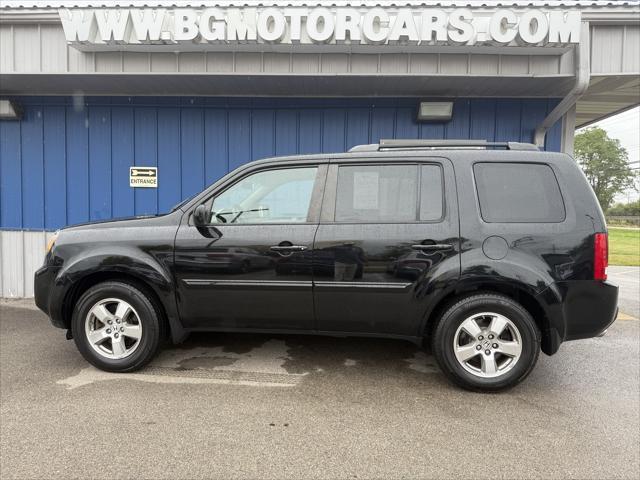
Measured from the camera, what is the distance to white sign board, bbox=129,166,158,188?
21.7 ft

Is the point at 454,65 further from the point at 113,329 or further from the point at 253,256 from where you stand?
the point at 113,329

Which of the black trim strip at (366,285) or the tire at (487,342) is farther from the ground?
the black trim strip at (366,285)

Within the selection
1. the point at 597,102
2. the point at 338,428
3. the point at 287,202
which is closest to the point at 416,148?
the point at 287,202

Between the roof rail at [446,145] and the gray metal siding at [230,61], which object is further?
the gray metal siding at [230,61]

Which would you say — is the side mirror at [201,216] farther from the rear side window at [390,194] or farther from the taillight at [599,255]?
the taillight at [599,255]

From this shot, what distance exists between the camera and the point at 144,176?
261 inches

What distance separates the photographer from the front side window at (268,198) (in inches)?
140

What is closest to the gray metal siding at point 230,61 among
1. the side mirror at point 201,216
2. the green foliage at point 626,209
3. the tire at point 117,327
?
the side mirror at point 201,216

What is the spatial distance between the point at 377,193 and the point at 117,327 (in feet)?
8.06

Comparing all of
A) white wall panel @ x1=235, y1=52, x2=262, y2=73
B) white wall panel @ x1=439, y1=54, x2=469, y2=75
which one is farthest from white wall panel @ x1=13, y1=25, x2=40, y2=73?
white wall panel @ x1=439, y1=54, x2=469, y2=75

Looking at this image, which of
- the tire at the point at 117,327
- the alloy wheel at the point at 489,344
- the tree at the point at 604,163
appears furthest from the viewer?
the tree at the point at 604,163

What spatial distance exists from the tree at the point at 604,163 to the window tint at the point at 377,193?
6854 cm

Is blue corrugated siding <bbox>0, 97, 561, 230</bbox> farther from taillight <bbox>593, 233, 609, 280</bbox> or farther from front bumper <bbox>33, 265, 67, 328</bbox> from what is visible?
taillight <bbox>593, 233, 609, 280</bbox>

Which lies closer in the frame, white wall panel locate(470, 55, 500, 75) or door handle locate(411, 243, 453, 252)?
door handle locate(411, 243, 453, 252)
